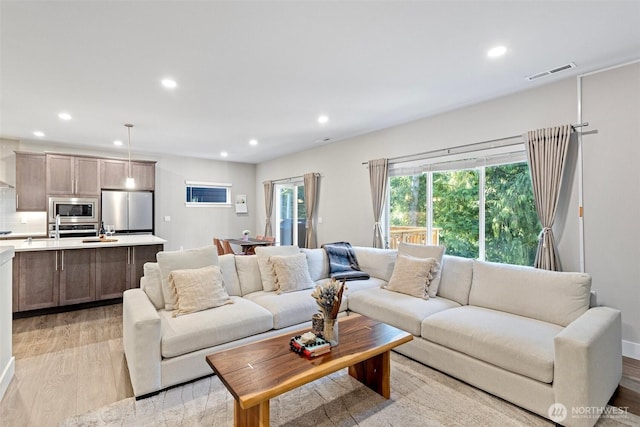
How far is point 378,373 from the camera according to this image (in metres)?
2.30

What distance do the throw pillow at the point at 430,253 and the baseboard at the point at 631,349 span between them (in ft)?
5.41

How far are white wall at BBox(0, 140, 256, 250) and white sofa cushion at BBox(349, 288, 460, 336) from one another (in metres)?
5.33

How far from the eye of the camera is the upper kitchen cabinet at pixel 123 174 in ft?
19.9

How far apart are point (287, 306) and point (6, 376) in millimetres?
2243

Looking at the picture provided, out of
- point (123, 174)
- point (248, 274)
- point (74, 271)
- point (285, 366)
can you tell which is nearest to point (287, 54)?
point (248, 274)

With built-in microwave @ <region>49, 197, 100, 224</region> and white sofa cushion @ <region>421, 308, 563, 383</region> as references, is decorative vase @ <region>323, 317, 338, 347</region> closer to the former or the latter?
white sofa cushion @ <region>421, 308, 563, 383</region>

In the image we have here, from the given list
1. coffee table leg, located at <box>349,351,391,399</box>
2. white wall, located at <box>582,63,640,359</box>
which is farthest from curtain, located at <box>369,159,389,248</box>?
coffee table leg, located at <box>349,351,391,399</box>

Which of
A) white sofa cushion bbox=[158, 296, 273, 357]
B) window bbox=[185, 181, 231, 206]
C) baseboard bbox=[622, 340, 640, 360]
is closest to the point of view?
white sofa cushion bbox=[158, 296, 273, 357]

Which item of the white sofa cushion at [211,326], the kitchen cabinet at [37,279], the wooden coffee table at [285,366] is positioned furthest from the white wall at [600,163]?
the kitchen cabinet at [37,279]

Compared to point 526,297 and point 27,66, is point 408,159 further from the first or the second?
point 27,66

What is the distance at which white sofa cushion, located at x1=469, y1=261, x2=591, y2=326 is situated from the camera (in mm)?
2484

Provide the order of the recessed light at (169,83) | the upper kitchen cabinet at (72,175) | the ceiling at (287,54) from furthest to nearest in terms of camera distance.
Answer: the upper kitchen cabinet at (72,175)
the recessed light at (169,83)
the ceiling at (287,54)

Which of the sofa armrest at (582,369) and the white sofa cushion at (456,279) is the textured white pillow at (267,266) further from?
the sofa armrest at (582,369)

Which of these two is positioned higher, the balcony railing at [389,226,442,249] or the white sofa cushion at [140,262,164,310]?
the balcony railing at [389,226,442,249]
